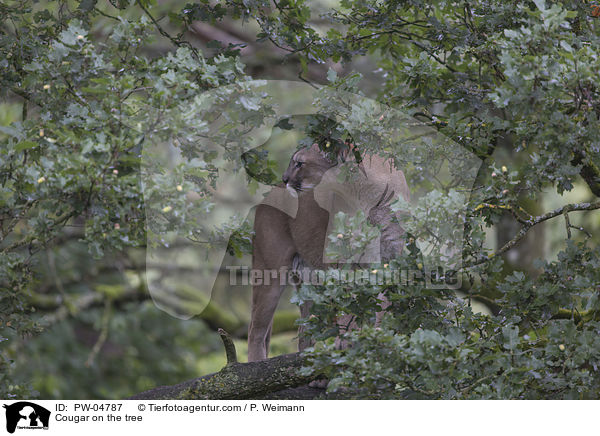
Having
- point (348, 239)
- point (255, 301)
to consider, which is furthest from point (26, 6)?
point (348, 239)

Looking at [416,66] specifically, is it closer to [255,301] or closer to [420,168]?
[420,168]

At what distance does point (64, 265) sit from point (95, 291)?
34cm

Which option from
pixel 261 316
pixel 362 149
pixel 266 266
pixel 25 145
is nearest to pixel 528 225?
pixel 362 149

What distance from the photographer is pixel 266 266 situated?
135 inches

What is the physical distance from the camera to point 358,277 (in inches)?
103

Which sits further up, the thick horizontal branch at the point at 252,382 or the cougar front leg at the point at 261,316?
the cougar front leg at the point at 261,316

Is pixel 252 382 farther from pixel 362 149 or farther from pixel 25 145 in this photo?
pixel 25 145

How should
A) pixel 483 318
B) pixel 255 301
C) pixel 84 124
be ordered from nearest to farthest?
1. pixel 84 124
2. pixel 483 318
3. pixel 255 301

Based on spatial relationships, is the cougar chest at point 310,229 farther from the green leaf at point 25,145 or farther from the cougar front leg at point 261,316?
the green leaf at point 25,145
